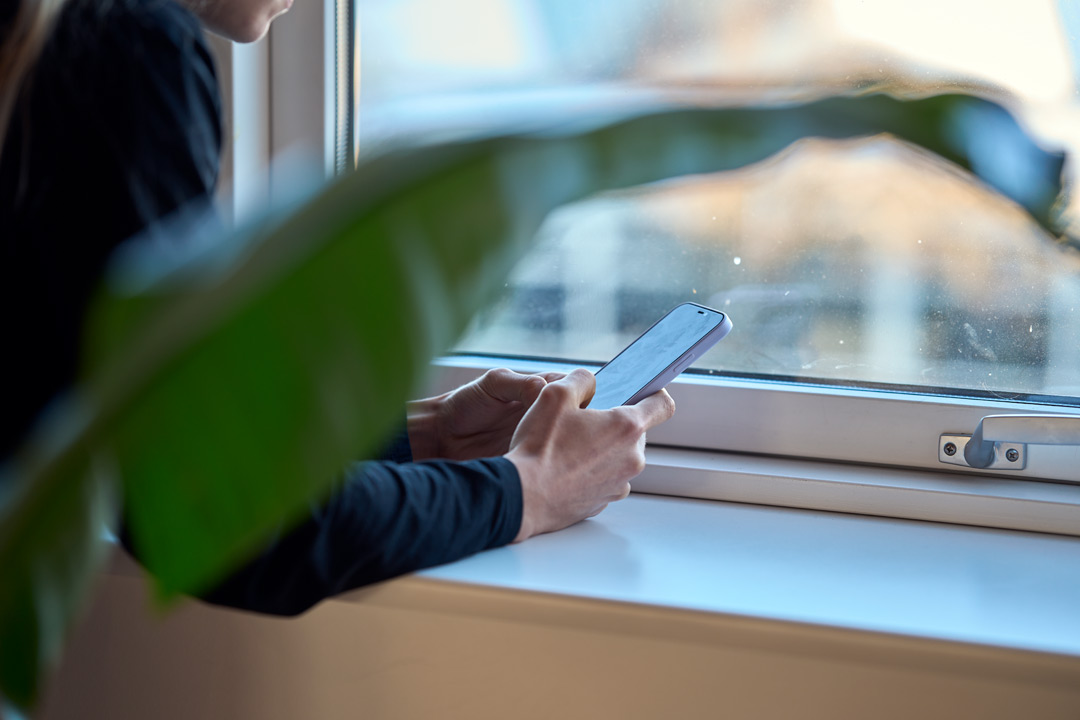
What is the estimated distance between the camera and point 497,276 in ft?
0.33

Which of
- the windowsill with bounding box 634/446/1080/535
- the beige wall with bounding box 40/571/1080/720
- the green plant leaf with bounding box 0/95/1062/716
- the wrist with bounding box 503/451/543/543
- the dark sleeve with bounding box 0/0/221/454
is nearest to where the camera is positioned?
the green plant leaf with bounding box 0/95/1062/716

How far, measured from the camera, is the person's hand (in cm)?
68

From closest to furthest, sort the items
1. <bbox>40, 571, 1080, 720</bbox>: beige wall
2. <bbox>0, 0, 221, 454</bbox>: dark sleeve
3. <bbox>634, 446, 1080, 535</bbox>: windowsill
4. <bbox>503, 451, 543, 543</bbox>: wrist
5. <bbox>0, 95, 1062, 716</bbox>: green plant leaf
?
<bbox>0, 95, 1062, 716</bbox>: green plant leaf → <bbox>0, 0, 221, 454</bbox>: dark sleeve → <bbox>40, 571, 1080, 720</bbox>: beige wall → <bbox>503, 451, 543, 543</bbox>: wrist → <bbox>634, 446, 1080, 535</bbox>: windowsill

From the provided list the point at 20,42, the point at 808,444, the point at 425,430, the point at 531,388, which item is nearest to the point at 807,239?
the point at 808,444

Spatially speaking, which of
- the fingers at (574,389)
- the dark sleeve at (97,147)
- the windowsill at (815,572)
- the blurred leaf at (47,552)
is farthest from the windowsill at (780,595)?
the blurred leaf at (47,552)

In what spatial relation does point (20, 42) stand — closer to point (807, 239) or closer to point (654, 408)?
point (654, 408)

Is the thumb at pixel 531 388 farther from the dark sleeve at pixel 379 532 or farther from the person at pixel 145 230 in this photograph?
the dark sleeve at pixel 379 532

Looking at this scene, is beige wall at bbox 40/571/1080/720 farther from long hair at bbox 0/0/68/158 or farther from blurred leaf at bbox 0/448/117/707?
blurred leaf at bbox 0/448/117/707

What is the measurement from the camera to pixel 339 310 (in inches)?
3.9

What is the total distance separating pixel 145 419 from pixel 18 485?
1.2 inches

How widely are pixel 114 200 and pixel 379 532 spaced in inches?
12.3

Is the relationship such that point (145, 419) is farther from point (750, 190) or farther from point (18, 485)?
point (750, 190)

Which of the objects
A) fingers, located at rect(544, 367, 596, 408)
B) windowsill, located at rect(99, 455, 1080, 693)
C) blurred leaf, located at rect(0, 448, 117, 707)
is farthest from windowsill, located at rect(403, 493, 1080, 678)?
blurred leaf, located at rect(0, 448, 117, 707)

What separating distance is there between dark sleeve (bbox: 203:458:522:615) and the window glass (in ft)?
0.79
